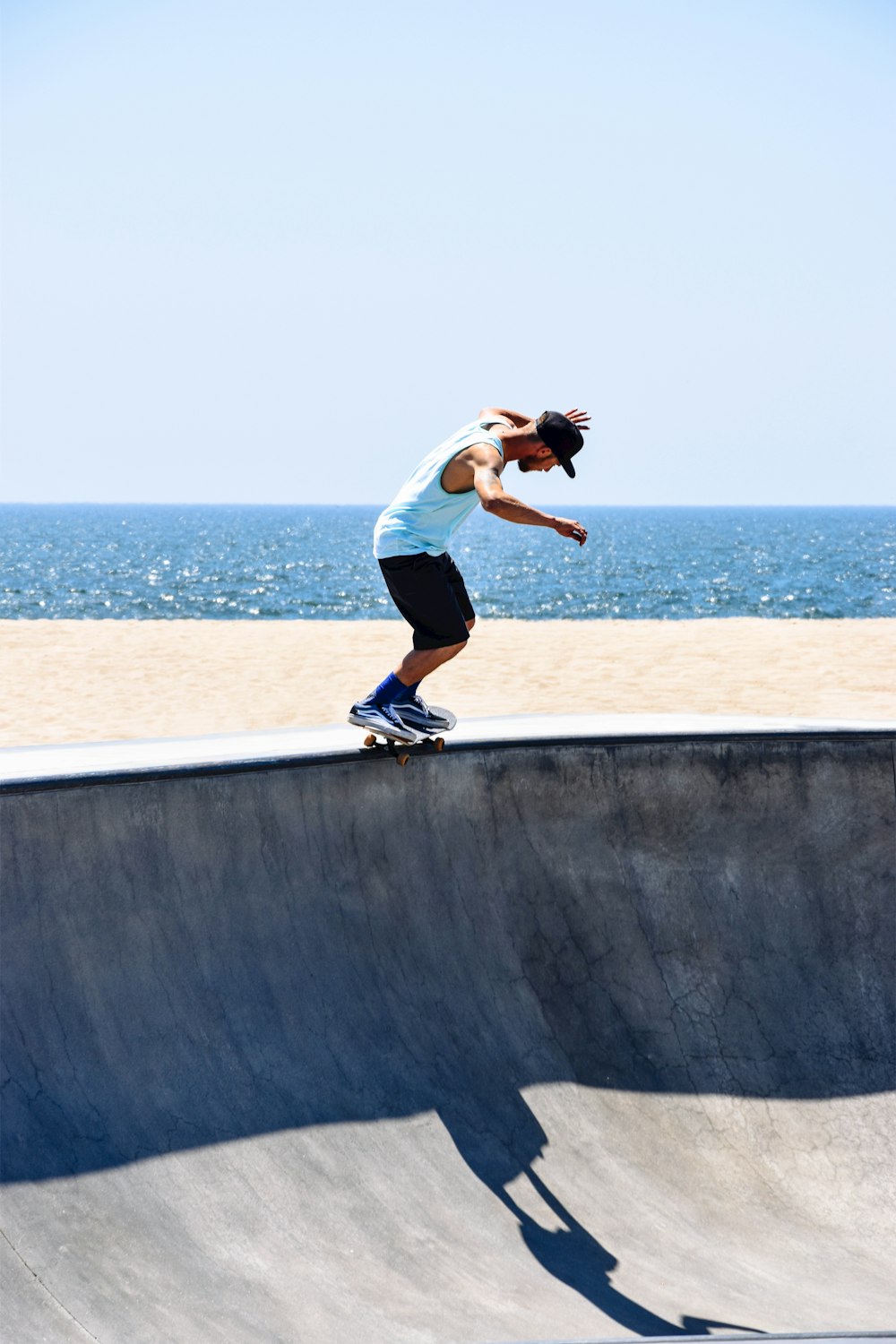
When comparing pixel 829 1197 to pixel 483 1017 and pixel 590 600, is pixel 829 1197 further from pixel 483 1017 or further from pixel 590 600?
pixel 590 600

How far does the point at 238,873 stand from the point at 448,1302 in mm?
1835

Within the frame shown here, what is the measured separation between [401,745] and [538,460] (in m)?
1.39

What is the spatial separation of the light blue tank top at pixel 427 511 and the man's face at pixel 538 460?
0.18 metres

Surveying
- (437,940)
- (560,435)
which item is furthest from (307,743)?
(560,435)

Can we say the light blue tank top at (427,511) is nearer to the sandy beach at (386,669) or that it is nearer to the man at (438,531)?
the man at (438,531)

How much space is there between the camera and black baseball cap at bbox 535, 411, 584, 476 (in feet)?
16.1

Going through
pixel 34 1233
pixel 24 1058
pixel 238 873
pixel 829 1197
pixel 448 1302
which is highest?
pixel 238 873

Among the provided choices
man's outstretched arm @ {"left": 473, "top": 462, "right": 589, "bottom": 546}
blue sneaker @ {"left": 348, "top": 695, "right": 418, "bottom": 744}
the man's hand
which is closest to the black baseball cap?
man's outstretched arm @ {"left": 473, "top": 462, "right": 589, "bottom": 546}

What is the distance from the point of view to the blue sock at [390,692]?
532cm

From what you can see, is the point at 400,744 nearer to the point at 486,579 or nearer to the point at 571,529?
the point at 571,529

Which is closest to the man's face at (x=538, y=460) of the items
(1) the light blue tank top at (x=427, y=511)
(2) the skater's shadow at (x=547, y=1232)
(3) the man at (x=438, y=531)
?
(3) the man at (x=438, y=531)

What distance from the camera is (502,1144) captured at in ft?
14.1

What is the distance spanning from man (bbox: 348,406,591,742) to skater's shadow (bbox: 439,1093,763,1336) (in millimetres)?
1692

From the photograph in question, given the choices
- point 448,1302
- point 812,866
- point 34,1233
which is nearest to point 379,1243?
point 448,1302
